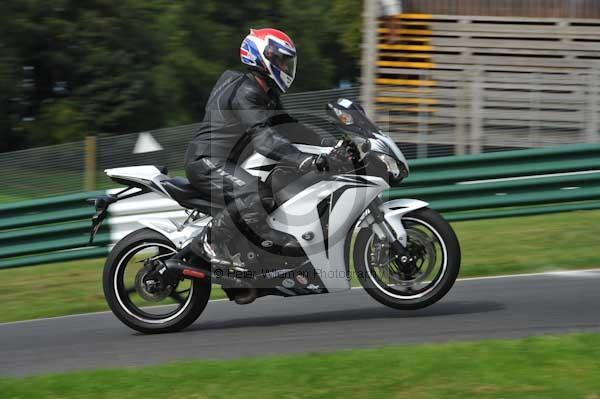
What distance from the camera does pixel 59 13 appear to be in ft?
88.9

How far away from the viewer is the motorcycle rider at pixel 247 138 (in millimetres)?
7176

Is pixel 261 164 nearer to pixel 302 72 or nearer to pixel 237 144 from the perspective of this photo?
pixel 237 144

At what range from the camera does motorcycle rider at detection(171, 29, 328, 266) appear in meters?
7.18

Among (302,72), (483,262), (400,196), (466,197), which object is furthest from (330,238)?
(302,72)

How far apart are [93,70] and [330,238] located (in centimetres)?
2075

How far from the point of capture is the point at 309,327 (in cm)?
748

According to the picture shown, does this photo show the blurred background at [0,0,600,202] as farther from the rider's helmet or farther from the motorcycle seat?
the rider's helmet

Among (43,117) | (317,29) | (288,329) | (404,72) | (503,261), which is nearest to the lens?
(288,329)

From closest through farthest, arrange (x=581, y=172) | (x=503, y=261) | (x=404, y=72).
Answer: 1. (x=503, y=261)
2. (x=581, y=172)
3. (x=404, y=72)

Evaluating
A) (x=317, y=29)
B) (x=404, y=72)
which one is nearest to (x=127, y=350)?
(x=404, y=72)

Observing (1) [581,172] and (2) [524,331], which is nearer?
(2) [524,331]

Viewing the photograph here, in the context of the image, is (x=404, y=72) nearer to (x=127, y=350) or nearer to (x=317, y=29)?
(x=127, y=350)

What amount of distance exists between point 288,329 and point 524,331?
1647 millimetres

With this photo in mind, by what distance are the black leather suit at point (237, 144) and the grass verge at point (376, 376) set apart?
132 centimetres
